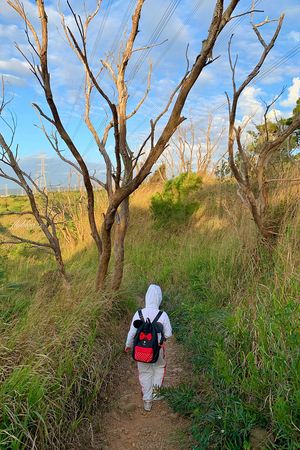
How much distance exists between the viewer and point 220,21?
12.2 ft

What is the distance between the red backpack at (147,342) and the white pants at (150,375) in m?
0.21

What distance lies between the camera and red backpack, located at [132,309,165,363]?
359 centimetres

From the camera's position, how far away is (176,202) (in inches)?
437

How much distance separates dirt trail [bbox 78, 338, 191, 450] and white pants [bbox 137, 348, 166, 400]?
6.5 inches

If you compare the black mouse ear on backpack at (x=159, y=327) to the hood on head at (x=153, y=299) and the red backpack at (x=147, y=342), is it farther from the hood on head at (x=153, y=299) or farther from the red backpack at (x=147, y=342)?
the hood on head at (x=153, y=299)

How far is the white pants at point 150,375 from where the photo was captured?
12.4ft

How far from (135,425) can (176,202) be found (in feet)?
26.5

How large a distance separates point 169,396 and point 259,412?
1.06m

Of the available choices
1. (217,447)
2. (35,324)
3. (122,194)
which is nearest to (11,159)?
(122,194)

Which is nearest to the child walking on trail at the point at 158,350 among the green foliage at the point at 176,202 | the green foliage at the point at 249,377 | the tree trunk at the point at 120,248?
the green foliage at the point at 249,377

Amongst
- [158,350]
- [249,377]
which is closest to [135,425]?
[158,350]

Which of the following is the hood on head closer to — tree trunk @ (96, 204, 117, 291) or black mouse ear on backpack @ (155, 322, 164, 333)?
black mouse ear on backpack @ (155, 322, 164, 333)

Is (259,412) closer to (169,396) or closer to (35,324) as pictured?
(169,396)

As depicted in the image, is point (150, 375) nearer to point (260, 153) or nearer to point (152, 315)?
point (152, 315)
